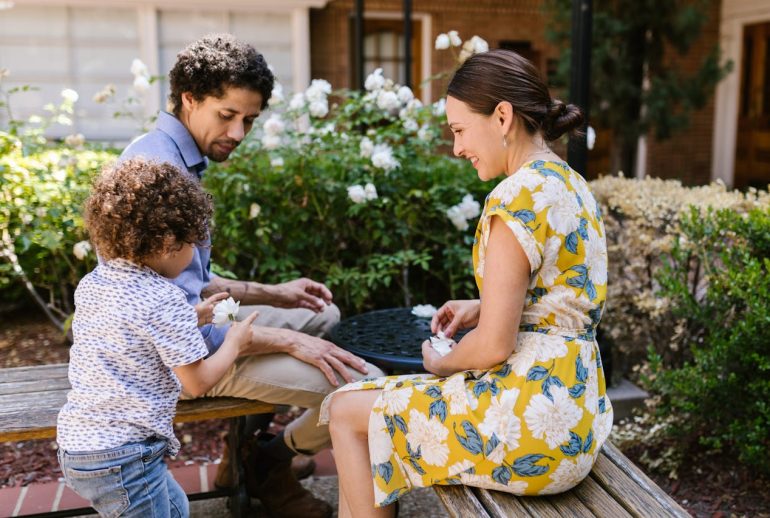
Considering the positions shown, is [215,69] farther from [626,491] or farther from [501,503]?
[626,491]

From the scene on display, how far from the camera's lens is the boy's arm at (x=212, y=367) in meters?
2.01

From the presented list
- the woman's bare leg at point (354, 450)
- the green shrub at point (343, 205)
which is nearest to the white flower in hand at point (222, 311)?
the woman's bare leg at point (354, 450)

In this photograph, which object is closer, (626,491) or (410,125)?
(626,491)

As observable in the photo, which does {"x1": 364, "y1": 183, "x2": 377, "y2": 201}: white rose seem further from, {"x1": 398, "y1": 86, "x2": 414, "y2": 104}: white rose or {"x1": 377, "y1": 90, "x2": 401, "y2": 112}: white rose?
{"x1": 398, "y1": 86, "x2": 414, "y2": 104}: white rose

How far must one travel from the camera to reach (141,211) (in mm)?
1924

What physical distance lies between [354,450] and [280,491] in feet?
3.07

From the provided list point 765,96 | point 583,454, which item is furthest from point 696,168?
point 583,454

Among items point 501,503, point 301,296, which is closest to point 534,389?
point 501,503

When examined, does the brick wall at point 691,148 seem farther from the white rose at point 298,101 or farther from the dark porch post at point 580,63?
the white rose at point 298,101

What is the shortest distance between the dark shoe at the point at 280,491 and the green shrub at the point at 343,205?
3.99ft

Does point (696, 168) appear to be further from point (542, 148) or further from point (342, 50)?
point (542, 148)

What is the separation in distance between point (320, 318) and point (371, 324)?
23 centimetres

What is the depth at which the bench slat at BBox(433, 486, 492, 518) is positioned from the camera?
188 centimetres

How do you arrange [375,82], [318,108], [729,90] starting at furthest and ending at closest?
[729,90]
[375,82]
[318,108]
